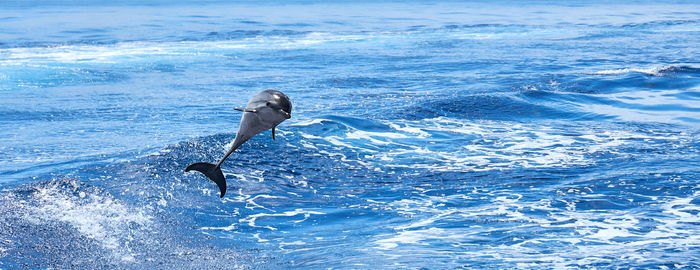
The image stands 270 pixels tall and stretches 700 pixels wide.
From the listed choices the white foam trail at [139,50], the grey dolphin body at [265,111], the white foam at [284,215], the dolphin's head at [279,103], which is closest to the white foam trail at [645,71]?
the white foam trail at [139,50]

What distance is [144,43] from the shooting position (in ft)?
138

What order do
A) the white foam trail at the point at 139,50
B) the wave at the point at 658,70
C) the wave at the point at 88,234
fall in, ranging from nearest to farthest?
the wave at the point at 88,234
the wave at the point at 658,70
the white foam trail at the point at 139,50

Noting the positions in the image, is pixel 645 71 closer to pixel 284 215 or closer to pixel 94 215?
pixel 284 215

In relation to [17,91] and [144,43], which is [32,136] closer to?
[17,91]

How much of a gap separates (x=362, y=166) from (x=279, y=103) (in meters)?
11.1

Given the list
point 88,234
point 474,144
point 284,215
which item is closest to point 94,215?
point 88,234

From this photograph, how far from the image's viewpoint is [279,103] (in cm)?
405

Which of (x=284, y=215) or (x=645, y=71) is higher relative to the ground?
(x=645, y=71)

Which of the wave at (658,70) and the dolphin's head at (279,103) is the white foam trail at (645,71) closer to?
the wave at (658,70)

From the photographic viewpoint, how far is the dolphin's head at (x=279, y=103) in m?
4.03

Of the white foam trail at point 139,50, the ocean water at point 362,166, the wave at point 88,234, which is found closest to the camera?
the wave at point 88,234

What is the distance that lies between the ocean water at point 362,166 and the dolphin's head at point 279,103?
244 inches

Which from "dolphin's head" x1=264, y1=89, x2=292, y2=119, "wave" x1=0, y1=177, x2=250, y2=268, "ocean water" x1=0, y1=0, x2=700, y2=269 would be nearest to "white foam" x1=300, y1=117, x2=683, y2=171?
"ocean water" x1=0, y1=0, x2=700, y2=269

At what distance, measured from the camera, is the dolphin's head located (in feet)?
13.2
